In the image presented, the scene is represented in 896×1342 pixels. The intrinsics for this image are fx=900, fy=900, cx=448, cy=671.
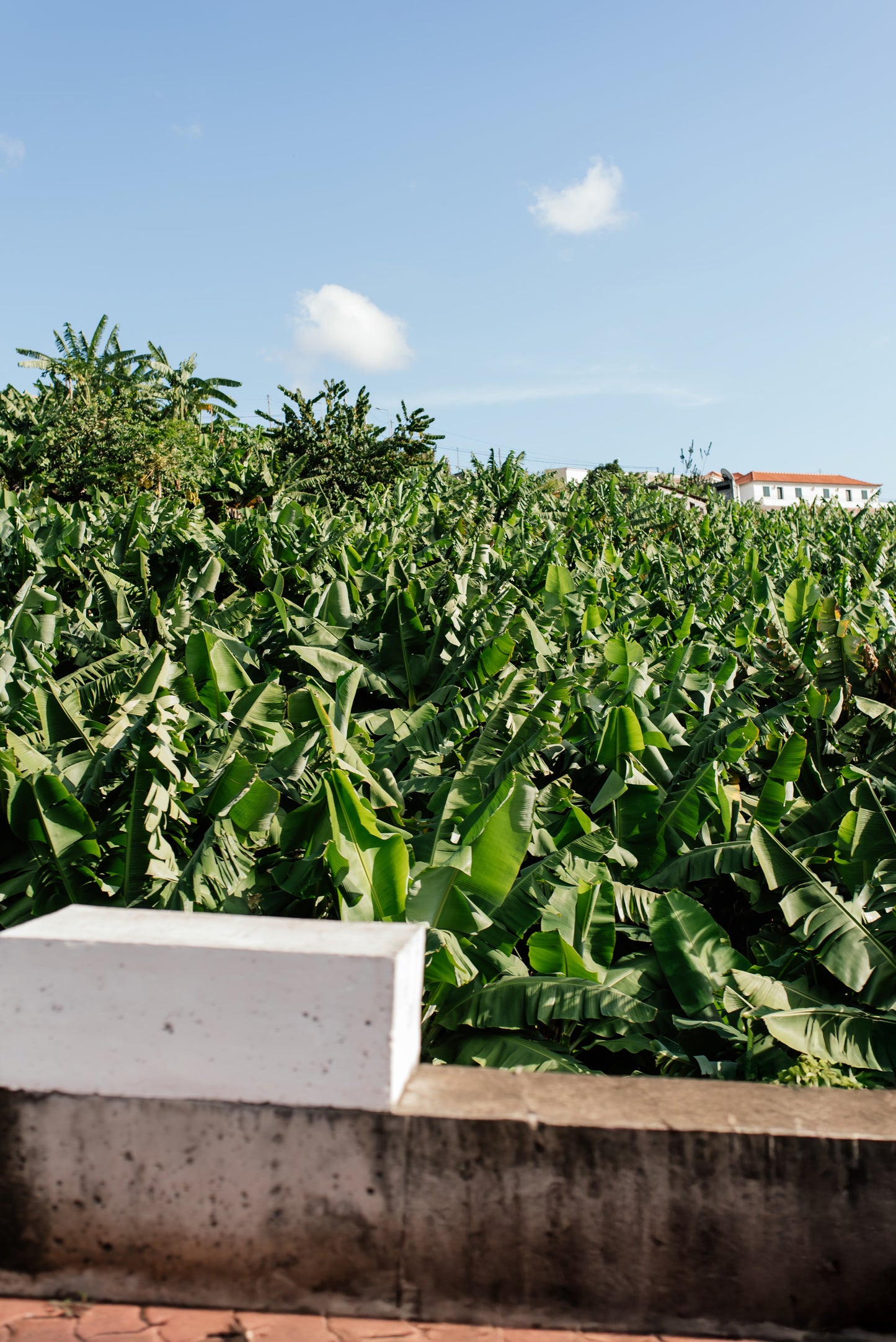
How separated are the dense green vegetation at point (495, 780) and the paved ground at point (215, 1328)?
103 centimetres

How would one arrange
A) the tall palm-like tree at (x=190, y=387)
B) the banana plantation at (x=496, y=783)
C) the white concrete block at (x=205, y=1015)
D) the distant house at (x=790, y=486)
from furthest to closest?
the distant house at (x=790, y=486)
the tall palm-like tree at (x=190, y=387)
the banana plantation at (x=496, y=783)
the white concrete block at (x=205, y=1015)

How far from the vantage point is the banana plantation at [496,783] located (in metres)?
3.63

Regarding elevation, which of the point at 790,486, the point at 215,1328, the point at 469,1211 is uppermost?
the point at 790,486

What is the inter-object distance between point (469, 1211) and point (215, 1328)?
724 millimetres

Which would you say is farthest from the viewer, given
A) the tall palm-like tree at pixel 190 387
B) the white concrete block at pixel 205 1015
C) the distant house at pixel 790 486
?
the distant house at pixel 790 486

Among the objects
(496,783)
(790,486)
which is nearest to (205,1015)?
(496,783)

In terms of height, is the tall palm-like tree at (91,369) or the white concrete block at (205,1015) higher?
the tall palm-like tree at (91,369)

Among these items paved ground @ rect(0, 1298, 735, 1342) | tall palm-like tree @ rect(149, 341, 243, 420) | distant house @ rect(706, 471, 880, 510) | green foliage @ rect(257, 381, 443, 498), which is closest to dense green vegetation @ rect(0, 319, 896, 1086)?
paved ground @ rect(0, 1298, 735, 1342)

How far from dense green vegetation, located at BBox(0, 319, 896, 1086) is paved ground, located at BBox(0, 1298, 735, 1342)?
1032 millimetres

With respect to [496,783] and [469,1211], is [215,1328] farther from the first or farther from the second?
[496,783]

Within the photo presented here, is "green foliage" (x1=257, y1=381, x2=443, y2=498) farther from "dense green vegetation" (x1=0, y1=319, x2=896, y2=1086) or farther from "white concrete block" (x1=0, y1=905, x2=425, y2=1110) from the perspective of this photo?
"white concrete block" (x1=0, y1=905, x2=425, y2=1110)

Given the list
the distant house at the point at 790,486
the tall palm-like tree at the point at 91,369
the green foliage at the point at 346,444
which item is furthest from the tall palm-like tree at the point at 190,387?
the distant house at the point at 790,486

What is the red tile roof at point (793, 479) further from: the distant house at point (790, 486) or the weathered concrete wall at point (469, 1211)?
the weathered concrete wall at point (469, 1211)

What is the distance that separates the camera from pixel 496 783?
474cm
